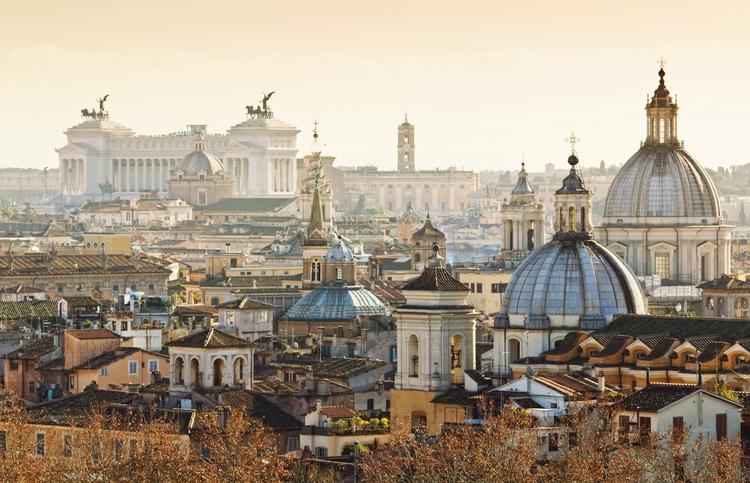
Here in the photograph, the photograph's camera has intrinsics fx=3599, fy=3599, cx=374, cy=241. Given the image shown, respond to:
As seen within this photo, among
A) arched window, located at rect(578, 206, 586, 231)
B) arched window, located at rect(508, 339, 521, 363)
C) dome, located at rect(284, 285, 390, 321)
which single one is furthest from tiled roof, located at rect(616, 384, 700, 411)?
dome, located at rect(284, 285, 390, 321)

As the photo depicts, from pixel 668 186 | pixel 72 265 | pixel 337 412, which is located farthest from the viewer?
pixel 72 265

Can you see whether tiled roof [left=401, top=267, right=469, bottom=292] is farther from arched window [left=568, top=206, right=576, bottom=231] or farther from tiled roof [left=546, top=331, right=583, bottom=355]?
arched window [left=568, top=206, right=576, bottom=231]

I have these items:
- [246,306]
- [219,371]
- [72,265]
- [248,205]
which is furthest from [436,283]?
[248,205]

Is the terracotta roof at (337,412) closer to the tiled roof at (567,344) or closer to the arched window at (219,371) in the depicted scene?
the tiled roof at (567,344)

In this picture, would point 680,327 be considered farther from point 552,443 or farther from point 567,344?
point 552,443

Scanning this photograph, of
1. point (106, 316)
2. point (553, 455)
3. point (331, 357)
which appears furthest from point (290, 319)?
point (553, 455)

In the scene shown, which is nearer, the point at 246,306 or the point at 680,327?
the point at 680,327

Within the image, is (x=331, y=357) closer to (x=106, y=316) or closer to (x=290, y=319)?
(x=106, y=316)

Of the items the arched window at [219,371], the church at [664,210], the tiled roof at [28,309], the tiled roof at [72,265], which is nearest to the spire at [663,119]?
the church at [664,210]
